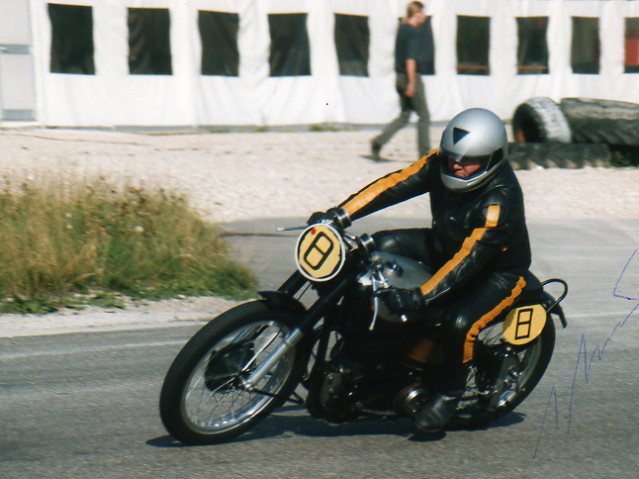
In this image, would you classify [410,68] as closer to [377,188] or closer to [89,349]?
[89,349]

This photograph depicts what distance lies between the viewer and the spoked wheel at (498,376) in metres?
5.74

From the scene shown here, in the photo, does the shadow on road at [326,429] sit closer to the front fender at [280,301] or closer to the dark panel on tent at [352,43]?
the front fender at [280,301]

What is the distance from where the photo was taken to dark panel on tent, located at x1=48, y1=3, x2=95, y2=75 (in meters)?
18.7

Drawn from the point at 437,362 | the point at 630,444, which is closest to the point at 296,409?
the point at 437,362

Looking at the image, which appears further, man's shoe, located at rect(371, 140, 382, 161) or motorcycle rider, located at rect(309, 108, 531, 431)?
man's shoe, located at rect(371, 140, 382, 161)

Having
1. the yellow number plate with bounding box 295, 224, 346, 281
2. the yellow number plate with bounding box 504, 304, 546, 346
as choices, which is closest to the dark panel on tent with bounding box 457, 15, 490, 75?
the yellow number plate with bounding box 504, 304, 546, 346

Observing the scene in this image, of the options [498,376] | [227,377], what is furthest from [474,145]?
[227,377]

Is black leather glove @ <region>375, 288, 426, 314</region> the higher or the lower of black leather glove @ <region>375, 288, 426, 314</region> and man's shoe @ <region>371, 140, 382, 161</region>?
the higher

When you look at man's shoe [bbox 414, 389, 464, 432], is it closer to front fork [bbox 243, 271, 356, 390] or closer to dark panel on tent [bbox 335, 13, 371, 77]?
front fork [bbox 243, 271, 356, 390]

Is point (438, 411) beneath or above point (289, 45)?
beneath

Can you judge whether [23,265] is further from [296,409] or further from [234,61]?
[234,61]

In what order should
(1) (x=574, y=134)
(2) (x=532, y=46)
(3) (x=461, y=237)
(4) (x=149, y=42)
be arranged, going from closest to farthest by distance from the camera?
(3) (x=461, y=237) < (1) (x=574, y=134) < (4) (x=149, y=42) < (2) (x=532, y=46)

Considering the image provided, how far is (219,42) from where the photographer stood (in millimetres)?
19828

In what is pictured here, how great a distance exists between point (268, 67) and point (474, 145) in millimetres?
15296
